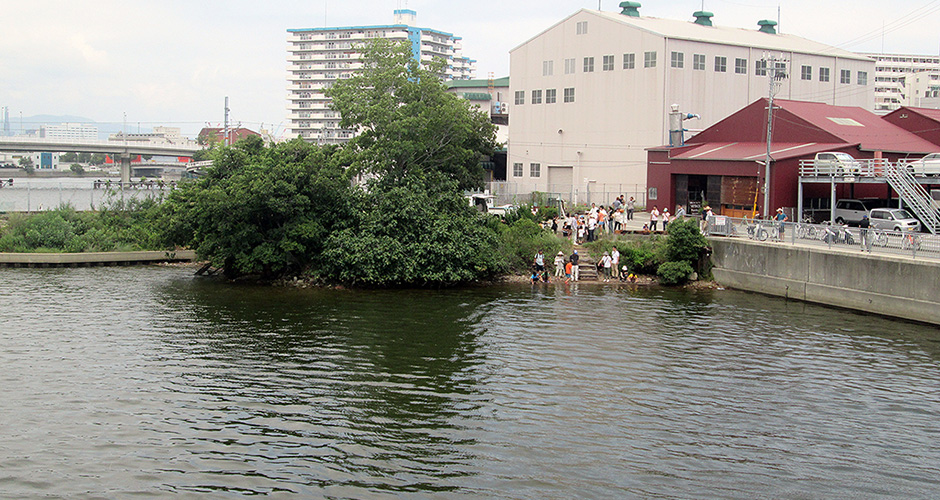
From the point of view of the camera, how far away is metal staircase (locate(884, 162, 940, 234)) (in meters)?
39.1

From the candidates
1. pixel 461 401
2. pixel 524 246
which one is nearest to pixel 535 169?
pixel 524 246

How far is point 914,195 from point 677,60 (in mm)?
27515

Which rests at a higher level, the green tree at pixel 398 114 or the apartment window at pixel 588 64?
the apartment window at pixel 588 64

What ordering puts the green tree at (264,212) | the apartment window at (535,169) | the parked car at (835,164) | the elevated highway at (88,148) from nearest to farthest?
the green tree at (264,212) → the parked car at (835,164) → the apartment window at (535,169) → the elevated highway at (88,148)

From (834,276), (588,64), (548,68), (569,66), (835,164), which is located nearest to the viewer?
(834,276)

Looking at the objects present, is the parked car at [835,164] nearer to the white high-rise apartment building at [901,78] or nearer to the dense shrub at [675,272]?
the dense shrub at [675,272]

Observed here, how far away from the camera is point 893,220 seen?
40.6 meters

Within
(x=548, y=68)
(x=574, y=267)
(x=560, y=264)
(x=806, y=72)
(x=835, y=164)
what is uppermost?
(x=548, y=68)

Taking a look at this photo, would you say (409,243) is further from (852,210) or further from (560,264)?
(852,210)

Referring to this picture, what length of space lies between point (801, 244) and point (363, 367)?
24.5 meters

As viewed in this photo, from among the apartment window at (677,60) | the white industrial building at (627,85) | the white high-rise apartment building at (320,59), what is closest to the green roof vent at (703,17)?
the white industrial building at (627,85)

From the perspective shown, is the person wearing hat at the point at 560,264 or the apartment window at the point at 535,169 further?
the apartment window at the point at 535,169

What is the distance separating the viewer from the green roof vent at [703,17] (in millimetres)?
74500

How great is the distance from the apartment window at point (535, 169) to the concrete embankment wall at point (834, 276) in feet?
104
